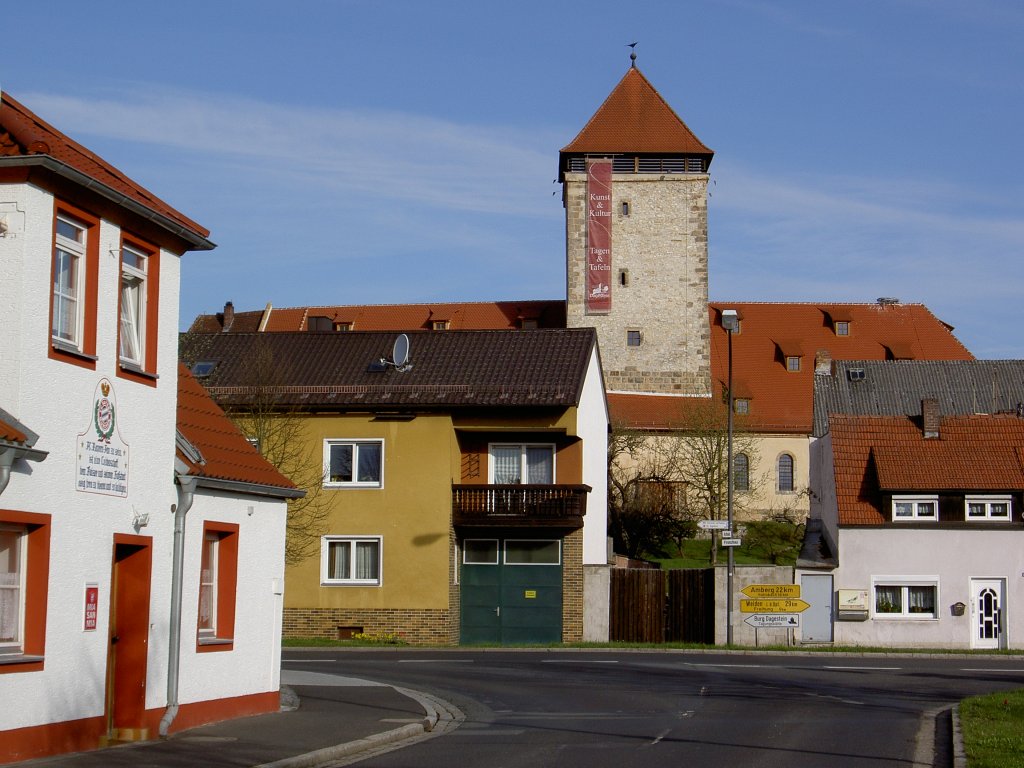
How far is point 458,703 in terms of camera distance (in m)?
20.7

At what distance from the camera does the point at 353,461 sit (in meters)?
39.1

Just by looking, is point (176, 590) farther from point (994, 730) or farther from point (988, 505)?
point (988, 505)

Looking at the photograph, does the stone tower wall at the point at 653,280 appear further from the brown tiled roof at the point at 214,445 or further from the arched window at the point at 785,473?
the brown tiled roof at the point at 214,445

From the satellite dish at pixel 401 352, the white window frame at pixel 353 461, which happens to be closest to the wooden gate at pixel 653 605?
the white window frame at pixel 353 461

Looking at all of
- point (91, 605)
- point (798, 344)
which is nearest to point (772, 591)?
point (91, 605)

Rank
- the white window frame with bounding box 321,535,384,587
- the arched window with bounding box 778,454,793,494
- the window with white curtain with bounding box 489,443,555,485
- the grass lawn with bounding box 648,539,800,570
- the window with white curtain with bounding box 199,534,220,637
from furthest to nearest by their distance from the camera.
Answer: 1. the arched window with bounding box 778,454,793,494
2. the grass lawn with bounding box 648,539,800,570
3. the window with white curtain with bounding box 489,443,555,485
4. the white window frame with bounding box 321,535,384,587
5. the window with white curtain with bounding box 199,534,220,637

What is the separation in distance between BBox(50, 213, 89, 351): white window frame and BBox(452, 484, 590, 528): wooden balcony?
25579 millimetres

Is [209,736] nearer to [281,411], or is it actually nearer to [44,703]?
[44,703]

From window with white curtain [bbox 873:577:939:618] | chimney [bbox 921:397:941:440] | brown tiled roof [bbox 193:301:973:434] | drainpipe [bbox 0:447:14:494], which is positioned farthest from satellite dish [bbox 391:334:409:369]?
brown tiled roof [bbox 193:301:973:434]

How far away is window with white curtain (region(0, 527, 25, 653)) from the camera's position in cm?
1224

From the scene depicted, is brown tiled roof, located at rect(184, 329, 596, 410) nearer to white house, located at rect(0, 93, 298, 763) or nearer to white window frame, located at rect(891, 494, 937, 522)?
white window frame, located at rect(891, 494, 937, 522)

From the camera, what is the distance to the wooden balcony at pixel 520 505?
3828 cm

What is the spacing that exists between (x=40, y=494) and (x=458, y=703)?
9569mm

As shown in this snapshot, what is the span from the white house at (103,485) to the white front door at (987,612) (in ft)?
91.0
